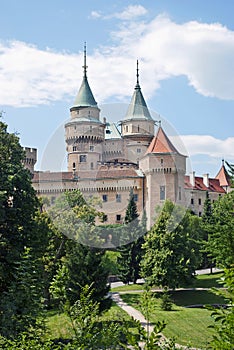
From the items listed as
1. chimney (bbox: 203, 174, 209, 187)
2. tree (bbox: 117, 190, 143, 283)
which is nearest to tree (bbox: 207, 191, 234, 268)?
tree (bbox: 117, 190, 143, 283)

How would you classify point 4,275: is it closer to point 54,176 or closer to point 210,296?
point 210,296

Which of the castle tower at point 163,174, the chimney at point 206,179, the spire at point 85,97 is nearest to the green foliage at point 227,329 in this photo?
the castle tower at point 163,174

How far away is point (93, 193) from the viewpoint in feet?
201

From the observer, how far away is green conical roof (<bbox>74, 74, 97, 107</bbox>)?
67938 millimetres

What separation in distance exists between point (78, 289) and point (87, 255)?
1.66 m

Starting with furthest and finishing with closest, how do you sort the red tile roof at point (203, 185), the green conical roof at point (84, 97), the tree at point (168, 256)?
1. the green conical roof at point (84, 97)
2. the red tile roof at point (203, 185)
3. the tree at point (168, 256)

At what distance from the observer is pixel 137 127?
68938 millimetres

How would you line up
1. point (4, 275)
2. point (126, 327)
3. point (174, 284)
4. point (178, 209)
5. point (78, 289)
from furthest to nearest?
1. point (178, 209)
2. point (174, 284)
3. point (78, 289)
4. point (4, 275)
5. point (126, 327)

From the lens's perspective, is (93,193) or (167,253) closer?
(167,253)

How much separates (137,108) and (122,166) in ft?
42.5

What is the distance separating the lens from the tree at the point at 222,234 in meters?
15.8

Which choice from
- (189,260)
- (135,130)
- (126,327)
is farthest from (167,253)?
(135,130)

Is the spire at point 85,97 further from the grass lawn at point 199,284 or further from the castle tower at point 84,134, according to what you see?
the grass lawn at point 199,284

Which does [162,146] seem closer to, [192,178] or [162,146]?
[162,146]
